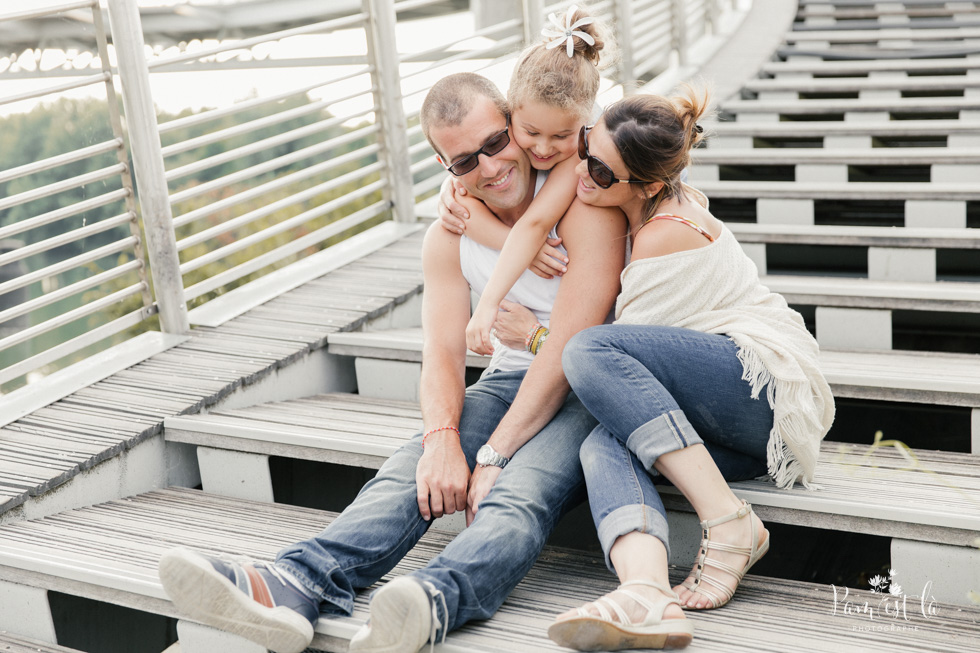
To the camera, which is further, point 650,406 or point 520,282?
point 520,282

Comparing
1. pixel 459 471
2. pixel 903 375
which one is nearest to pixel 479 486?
pixel 459 471

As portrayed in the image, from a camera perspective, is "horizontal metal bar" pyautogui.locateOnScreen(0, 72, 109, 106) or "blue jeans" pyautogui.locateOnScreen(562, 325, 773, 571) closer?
"blue jeans" pyautogui.locateOnScreen(562, 325, 773, 571)

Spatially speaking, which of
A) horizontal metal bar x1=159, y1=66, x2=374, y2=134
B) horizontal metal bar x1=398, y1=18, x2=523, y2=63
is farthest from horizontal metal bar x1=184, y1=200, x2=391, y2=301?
horizontal metal bar x1=398, y1=18, x2=523, y2=63

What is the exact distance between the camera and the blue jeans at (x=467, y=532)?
5.33ft

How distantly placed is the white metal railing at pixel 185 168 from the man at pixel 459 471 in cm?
57

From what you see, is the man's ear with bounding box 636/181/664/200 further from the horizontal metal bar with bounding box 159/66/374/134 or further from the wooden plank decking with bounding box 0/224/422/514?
the horizontal metal bar with bounding box 159/66/374/134

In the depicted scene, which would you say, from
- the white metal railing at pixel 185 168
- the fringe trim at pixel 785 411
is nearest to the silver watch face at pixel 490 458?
the fringe trim at pixel 785 411

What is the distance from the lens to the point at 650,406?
171 centimetres

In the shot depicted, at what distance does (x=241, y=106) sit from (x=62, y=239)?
0.81 meters

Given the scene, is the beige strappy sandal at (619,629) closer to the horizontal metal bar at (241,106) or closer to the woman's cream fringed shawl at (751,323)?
the woman's cream fringed shawl at (751,323)

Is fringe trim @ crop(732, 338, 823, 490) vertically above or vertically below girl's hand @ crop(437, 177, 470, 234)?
below

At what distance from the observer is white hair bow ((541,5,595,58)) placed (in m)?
1.88

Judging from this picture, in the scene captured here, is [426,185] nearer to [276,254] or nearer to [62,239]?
[276,254]

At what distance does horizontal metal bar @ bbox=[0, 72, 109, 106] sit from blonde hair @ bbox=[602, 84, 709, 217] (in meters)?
1.50
